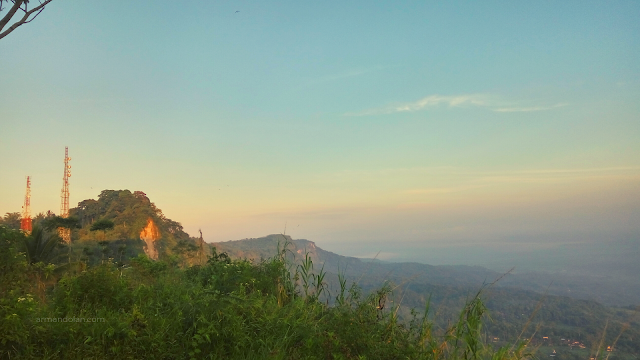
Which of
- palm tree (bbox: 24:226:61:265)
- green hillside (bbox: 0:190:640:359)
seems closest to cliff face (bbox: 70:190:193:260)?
palm tree (bbox: 24:226:61:265)

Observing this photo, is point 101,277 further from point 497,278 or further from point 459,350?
point 497,278

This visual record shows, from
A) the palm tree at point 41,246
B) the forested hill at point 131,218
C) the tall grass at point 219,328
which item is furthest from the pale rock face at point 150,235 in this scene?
the tall grass at point 219,328

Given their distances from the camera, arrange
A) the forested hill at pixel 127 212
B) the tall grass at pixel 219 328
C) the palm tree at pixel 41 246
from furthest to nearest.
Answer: the forested hill at pixel 127 212, the palm tree at pixel 41 246, the tall grass at pixel 219 328

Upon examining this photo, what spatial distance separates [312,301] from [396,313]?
125 centimetres

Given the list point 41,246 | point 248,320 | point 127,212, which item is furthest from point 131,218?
point 248,320

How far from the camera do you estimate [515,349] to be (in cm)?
436

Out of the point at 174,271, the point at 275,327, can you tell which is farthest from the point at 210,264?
the point at 275,327

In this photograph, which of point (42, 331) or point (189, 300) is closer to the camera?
point (42, 331)

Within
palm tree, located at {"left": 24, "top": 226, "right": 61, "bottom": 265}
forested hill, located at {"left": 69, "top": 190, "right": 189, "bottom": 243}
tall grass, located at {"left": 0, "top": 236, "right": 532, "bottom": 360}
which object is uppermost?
forested hill, located at {"left": 69, "top": 190, "right": 189, "bottom": 243}

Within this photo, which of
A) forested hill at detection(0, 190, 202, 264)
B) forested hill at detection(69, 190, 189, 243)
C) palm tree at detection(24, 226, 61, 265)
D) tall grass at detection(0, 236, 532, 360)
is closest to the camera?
tall grass at detection(0, 236, 532, 360)

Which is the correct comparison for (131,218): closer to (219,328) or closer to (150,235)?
(150,235)

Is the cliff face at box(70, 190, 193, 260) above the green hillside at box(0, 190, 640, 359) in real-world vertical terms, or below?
above

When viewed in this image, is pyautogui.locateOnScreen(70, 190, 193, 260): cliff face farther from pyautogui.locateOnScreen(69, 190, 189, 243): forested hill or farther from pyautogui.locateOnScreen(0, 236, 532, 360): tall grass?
pyautogui.locateOnScreen(0, 236, 532, 360): tall grass

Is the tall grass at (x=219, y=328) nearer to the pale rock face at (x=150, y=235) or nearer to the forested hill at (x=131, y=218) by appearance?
the forested hill at (x=131, y=218)
